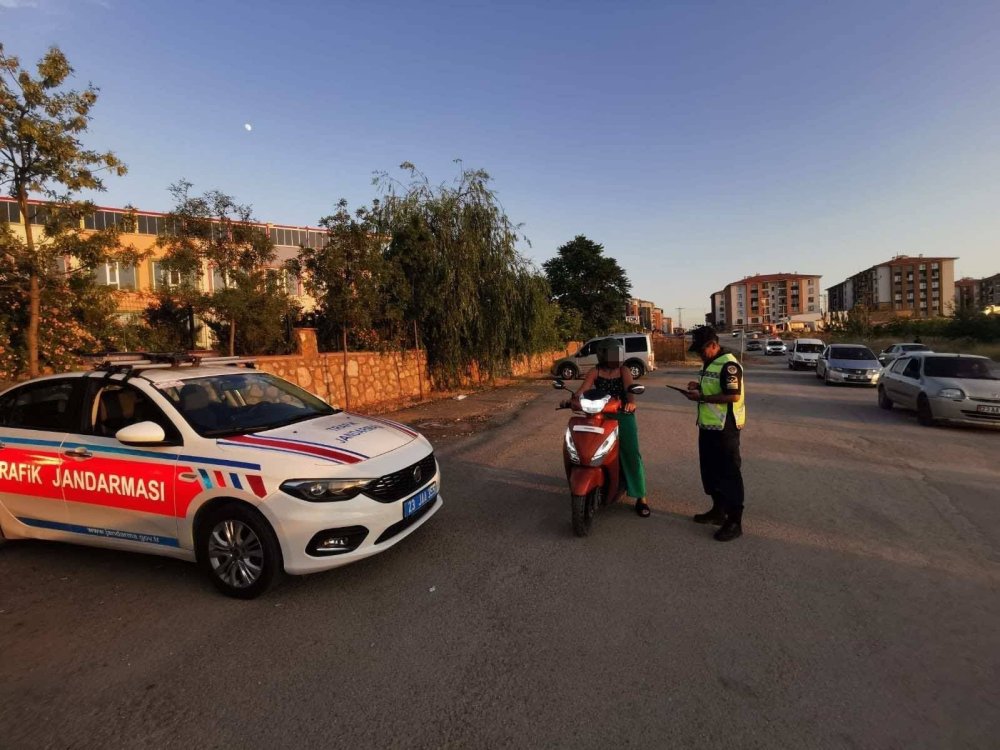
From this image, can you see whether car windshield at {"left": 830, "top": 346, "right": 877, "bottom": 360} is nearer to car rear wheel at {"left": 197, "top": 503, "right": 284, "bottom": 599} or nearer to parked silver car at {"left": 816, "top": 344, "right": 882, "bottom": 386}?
parked silver car at {"left": 816, "top": 344, "right": 882, "bottom": 386}

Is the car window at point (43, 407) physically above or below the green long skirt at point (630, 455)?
above

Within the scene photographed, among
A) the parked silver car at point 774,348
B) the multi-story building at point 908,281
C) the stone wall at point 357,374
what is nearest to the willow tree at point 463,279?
the stone wall at point 357,374

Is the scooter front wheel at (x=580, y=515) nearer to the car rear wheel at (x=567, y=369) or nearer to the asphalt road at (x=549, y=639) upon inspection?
the asphalt road at (x=549, y=639)

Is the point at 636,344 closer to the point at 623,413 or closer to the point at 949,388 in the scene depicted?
the point at 949,388

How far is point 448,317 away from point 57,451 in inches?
466

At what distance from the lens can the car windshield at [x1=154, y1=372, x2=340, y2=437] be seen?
14.0 ft

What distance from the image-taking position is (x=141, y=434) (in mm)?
3896

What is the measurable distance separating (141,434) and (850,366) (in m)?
21.3

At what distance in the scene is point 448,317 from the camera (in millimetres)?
15797

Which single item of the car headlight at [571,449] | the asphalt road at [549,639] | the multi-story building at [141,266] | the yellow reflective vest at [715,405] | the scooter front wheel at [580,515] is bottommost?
the asphalt road at [549,639]

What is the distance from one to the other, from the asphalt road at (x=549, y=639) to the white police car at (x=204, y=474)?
0.37 metres

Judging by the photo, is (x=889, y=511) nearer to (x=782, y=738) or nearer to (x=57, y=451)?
(x=782, y=738)

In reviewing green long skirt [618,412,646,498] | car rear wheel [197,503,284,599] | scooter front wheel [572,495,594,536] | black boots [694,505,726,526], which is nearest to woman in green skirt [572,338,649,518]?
green long skirt [618,412,646,498]

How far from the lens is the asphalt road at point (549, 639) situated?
8.45 ft
